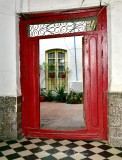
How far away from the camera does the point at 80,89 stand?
1255cm

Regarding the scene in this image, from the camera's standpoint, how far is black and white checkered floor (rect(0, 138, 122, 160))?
3848 millimetres

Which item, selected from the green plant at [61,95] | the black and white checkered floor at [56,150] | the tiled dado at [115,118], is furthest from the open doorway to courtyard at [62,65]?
the tiled dado at [115,118]

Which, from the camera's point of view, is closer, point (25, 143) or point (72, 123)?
point (25, 143)

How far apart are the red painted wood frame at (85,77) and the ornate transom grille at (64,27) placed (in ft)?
0.50

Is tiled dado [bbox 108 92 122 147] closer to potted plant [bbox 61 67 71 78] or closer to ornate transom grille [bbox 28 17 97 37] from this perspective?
ornate transom grille [bbox 28 17 97 37]

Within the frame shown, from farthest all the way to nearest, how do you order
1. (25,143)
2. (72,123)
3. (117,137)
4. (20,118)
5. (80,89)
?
(80,89)
(72,123)
(20,118)
(25,143)
(117,137)

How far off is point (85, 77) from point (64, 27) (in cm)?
128

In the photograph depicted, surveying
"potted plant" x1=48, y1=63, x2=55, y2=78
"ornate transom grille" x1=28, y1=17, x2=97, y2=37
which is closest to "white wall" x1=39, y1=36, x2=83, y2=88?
"potted plant" x1=48, y1=63, x2=55, y2=78

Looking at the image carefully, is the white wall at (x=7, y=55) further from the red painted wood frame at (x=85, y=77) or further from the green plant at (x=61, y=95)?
the green plant at (x=61, y=95)

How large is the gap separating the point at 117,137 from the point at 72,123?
225 cm

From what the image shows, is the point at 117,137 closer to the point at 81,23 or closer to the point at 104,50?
the point at 104,50

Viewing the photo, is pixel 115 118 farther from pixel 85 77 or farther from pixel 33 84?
pixel 33 84

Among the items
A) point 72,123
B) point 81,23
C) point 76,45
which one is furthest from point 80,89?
point 81,23

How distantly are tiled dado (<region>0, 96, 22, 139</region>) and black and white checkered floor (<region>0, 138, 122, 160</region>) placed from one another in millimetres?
181
